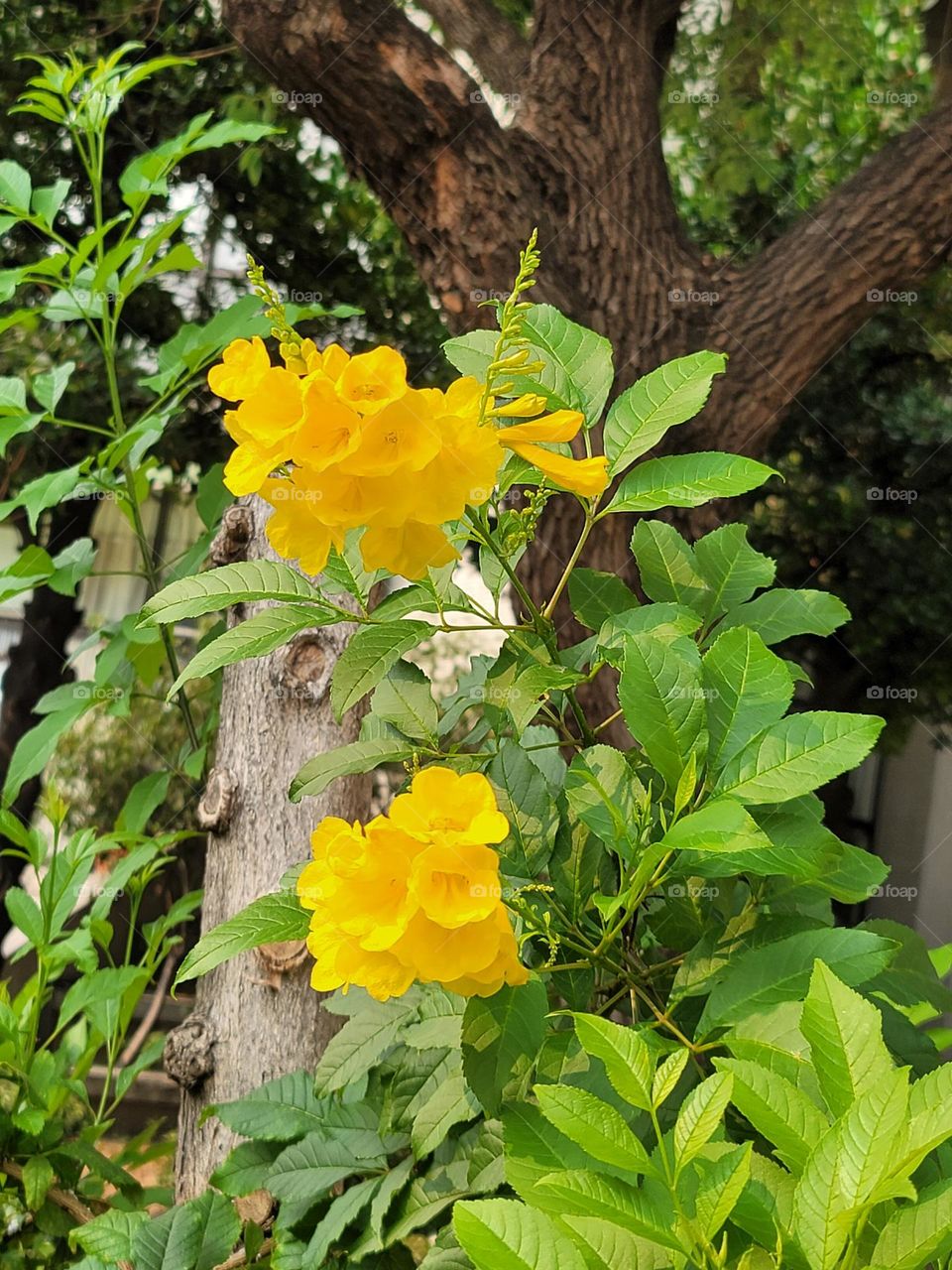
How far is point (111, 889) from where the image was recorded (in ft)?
3.92

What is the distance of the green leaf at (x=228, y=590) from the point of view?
558mm

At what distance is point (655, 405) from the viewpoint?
0.61 metres

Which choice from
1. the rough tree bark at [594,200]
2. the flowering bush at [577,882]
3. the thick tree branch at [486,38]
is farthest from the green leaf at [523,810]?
the thick tree branch at [486,38]

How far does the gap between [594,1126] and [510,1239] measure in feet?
0.16

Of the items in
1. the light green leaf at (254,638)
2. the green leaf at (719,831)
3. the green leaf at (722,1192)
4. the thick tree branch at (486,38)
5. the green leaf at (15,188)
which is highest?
the thick tree branch at (486,38)

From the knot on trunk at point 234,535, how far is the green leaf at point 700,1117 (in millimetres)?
816

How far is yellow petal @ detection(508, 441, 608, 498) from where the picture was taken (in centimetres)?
53

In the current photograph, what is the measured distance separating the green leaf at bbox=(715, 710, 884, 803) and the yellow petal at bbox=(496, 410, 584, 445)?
169 mm

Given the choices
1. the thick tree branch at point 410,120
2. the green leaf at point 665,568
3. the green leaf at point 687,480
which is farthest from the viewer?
the thick tree branch at point 410,120

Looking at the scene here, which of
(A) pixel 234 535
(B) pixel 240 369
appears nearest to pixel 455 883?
(B) pixel 240 369

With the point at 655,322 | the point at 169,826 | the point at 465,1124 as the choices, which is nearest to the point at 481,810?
the point at 465,1124

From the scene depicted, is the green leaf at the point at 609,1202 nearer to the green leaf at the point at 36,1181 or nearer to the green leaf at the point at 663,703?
the green leaf at the point at 663,703

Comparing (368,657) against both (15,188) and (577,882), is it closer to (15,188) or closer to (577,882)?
(577,882)

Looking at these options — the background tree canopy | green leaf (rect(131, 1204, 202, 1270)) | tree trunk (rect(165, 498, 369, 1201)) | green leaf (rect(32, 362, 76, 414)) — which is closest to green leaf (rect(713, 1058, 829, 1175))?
green leaf (rect(131, 1204, 202, 1270))
